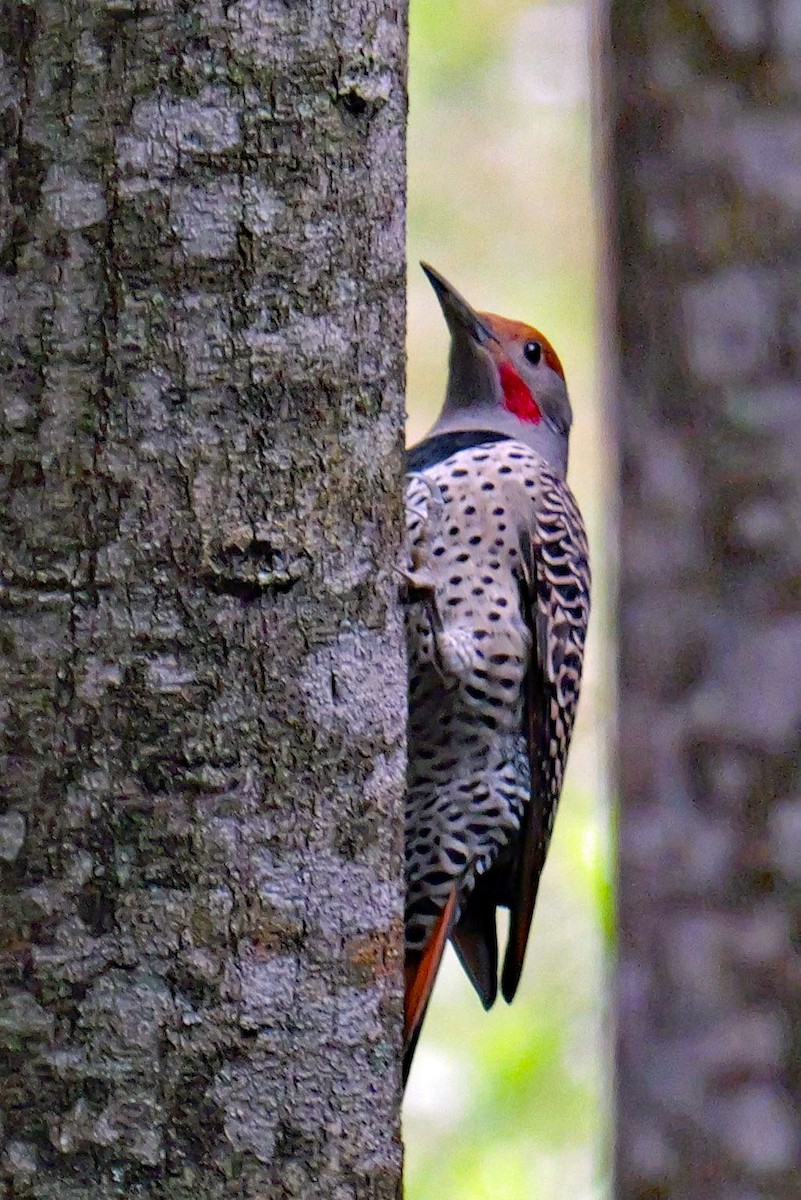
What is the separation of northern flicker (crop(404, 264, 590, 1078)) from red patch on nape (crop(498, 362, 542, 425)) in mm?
365


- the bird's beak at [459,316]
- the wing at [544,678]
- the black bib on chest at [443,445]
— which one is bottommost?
the wing at [544,678]

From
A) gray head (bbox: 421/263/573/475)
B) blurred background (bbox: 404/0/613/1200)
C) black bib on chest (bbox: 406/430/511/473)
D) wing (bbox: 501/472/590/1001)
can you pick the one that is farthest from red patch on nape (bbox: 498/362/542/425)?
blurred background (bbox: 404/0/613/1200)

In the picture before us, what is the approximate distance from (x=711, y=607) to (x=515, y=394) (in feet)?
2.44

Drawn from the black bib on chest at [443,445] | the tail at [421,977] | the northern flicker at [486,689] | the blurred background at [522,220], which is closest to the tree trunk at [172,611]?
the tail at [421,977]

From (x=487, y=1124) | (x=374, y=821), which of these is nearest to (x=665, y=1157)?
(x=374, y=821)

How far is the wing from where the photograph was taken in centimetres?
302

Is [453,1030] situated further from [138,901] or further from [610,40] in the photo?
[138,901]

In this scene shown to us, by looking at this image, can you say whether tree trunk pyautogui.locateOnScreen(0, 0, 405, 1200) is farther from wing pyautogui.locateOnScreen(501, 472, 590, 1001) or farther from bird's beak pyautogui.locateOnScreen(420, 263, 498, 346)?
bird's beak pyautogui.locateOnScreen(420, 263, 498, 346)

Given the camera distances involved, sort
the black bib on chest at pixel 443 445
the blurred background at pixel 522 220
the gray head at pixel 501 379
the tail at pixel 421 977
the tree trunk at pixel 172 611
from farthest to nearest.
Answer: the blurred background at pixel 522 220, the gray head at pixel 501 379, the black bib on chest at pixel 443 445, the tail at pixel 421 977, the tree trunk at pixel 172 611

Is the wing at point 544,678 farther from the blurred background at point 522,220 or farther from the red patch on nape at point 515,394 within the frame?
the blurred background at point 522,220

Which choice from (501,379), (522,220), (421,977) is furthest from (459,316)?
(522,220)

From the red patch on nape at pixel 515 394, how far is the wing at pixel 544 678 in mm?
475

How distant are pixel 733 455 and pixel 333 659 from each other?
162 cm

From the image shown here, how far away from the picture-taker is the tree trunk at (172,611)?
5.36 ft
